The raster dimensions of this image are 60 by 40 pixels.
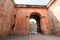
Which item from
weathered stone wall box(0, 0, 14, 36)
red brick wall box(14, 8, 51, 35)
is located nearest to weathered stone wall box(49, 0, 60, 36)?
red brick wall box(14, 8, 51, 35)

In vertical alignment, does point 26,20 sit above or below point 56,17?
below

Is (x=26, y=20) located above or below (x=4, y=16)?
below

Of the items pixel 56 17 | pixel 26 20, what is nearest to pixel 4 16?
pixel 26 20

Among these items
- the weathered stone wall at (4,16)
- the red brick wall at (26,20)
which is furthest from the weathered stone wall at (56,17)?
the weathered stone wall at (4,16)

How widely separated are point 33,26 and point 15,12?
38.0 ft

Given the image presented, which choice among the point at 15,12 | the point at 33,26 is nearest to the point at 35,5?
the point at 15,12

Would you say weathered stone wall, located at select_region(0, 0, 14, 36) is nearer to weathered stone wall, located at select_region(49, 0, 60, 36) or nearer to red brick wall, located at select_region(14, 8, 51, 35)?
red brick wall, located at select_region(14, 8, 51, 35)

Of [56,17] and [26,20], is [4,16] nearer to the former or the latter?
[26,20]

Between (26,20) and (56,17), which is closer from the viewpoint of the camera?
(56,17)

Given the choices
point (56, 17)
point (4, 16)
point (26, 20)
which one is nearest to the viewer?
point (4, 16)

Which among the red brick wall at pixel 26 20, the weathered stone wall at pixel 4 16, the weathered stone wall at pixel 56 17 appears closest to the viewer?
the weathered stone wall at pixel 4 16

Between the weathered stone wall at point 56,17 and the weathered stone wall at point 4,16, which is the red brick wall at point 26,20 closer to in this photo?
the weathered stone wall at point 56,17

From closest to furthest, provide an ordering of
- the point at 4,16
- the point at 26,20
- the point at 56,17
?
the point at 4,16, the point at 56,17, the point at 26,20

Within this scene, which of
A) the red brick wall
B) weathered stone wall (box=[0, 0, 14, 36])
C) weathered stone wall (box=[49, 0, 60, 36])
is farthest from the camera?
the red brick wall
